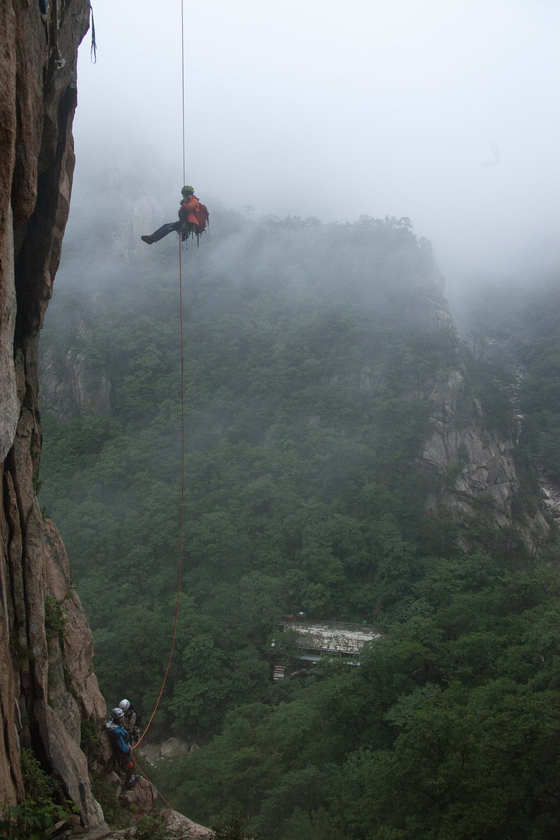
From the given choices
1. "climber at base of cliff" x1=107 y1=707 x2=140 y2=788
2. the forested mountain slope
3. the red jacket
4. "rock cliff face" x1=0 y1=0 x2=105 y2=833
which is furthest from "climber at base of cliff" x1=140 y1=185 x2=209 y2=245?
the forested mountain slope

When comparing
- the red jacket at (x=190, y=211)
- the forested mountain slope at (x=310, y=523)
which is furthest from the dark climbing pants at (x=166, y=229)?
the forested mountain slope at (x=310, y=523)

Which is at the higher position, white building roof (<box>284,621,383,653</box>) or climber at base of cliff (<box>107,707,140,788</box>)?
climber at base of cliff (<box>107,707,140,788</box>)

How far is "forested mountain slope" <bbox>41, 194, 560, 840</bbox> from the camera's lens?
41.3 ft

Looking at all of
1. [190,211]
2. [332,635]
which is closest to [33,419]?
[190,211]

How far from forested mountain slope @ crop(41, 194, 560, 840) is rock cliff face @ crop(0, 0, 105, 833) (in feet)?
22.2

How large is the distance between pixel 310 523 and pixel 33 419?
21665 millimetres

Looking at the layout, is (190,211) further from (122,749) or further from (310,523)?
(310,523)

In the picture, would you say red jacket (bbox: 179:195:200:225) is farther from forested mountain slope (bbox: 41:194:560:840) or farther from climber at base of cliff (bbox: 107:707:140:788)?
forested mountain slope (bbox: 41:194:560:840)

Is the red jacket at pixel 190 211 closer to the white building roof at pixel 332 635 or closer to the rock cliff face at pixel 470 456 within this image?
the white building roof at pixel 332 635

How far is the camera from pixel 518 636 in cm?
1727

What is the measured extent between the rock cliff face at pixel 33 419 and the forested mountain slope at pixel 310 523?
6.77 metres

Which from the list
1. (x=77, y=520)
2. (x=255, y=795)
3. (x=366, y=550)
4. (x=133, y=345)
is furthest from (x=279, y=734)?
(x=133, y=345)

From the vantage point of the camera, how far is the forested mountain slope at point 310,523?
496 inches

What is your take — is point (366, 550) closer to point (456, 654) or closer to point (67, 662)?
point (456, 654)
